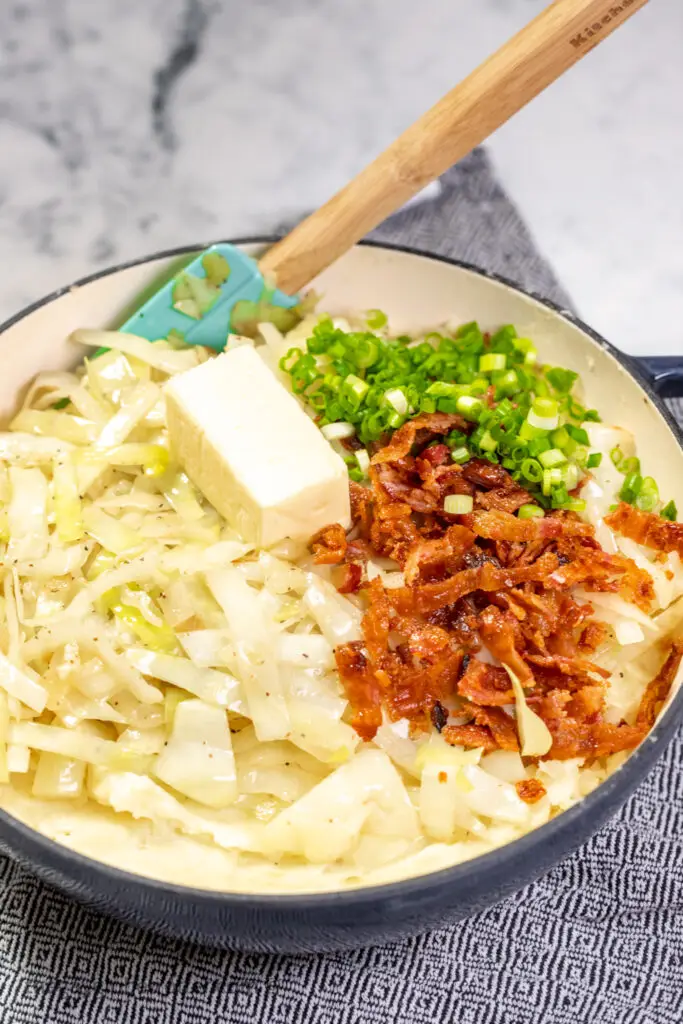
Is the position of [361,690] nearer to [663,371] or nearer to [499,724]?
[499,724]

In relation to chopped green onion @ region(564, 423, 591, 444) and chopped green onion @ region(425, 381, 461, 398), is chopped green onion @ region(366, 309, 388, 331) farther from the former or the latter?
chopped green onion @ region(564, 423, 591, 444)

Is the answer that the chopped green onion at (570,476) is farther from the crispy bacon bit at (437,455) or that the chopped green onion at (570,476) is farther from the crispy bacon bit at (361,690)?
the crispy bacon bit at (361,690)

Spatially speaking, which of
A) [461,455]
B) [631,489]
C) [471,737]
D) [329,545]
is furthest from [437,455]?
[471,737]

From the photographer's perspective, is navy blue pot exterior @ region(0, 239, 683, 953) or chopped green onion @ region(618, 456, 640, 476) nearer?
navy blue pot exterior @ region(0, 239, 683, 953)

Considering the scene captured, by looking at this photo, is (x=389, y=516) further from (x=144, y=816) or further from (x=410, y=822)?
(x=144, y=816)

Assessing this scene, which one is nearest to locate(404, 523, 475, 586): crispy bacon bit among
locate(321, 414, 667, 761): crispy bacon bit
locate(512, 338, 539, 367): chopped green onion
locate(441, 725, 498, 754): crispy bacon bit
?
locate(321, 414, 667, 761): crispy bacon bit

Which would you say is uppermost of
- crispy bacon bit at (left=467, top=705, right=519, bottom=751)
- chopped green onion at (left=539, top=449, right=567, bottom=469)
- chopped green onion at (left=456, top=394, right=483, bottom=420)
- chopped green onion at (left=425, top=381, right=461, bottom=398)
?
chopped green onion at (left=425, top=381, right=461, bottom=398)
